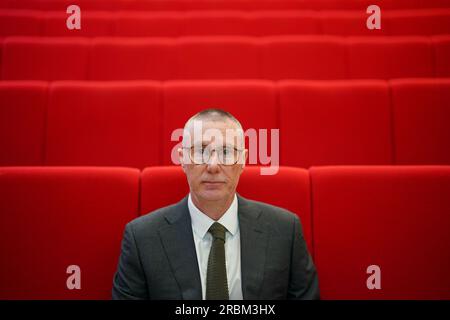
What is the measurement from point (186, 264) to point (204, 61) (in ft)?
1.39

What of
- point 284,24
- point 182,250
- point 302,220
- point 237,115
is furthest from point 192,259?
point 284,24

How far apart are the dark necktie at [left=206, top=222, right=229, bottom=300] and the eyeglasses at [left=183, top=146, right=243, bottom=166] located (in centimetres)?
6

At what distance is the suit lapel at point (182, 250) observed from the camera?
0.32m

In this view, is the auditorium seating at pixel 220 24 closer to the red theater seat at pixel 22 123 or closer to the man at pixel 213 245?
the red theater seat at pixel 22 123

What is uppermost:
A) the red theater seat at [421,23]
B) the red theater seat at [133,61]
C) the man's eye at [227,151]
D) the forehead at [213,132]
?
the red theater seat at [421,23]

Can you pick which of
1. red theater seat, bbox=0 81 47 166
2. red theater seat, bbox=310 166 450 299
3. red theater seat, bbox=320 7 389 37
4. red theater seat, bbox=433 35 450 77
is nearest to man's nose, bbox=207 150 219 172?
red theater seat, bbox=310 166 450 299

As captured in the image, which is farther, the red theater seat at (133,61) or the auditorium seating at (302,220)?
the red theater seat at (133,61)

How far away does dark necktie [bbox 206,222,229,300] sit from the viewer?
317 mm

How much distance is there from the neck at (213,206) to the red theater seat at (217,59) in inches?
14.3

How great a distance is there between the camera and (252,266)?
0.33m

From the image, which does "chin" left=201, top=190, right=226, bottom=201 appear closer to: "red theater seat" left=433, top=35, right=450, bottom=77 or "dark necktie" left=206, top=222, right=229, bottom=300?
"dark necktie" left=206, top=222, right=229, bottom=300

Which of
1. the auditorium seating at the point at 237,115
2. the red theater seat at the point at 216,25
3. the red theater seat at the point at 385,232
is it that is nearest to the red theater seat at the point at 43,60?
the auditorium seating at the point at 237,115

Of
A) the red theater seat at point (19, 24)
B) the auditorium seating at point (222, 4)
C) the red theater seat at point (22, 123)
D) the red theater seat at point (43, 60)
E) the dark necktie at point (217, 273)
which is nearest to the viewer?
the dark necktie at point (217, 273)

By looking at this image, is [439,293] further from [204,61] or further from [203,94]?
[204,61]
